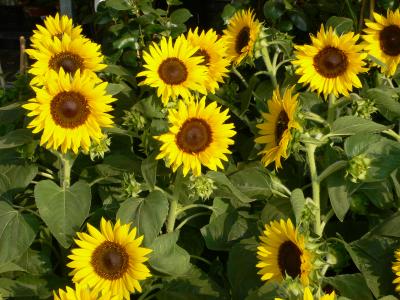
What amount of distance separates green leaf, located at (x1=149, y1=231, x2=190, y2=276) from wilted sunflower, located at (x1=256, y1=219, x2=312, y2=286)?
0.21 m

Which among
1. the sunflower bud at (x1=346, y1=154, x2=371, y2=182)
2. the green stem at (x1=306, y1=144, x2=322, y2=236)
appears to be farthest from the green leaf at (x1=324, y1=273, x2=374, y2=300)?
the sunflower bud at (x1=346, y1=154, x2=371, y2=182)

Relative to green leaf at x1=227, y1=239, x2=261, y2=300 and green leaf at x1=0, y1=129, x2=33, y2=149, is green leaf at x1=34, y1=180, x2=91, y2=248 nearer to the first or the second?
green leaf at x1=0, y1=129, x2=33, y2=149

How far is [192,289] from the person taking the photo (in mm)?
1465

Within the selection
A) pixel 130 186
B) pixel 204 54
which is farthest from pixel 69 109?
pixel 204 54

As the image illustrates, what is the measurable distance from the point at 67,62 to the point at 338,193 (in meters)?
0.78

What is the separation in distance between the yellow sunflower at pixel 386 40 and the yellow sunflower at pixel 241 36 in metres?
0.33

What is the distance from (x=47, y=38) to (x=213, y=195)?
0.63 meters

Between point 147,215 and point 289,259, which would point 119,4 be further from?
point 289,259

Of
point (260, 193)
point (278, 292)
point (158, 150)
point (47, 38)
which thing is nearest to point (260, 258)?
point (278, 292)

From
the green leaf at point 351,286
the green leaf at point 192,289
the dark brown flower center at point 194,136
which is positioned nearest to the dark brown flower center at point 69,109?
the dark brown flower center at point 194,136

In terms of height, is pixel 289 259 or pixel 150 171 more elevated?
pixel 150 171

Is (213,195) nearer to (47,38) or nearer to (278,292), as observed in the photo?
(278,292)

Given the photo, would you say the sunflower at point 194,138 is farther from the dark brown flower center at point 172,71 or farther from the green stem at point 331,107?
the green stem at point 331,107

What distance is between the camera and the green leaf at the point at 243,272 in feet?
4.70
